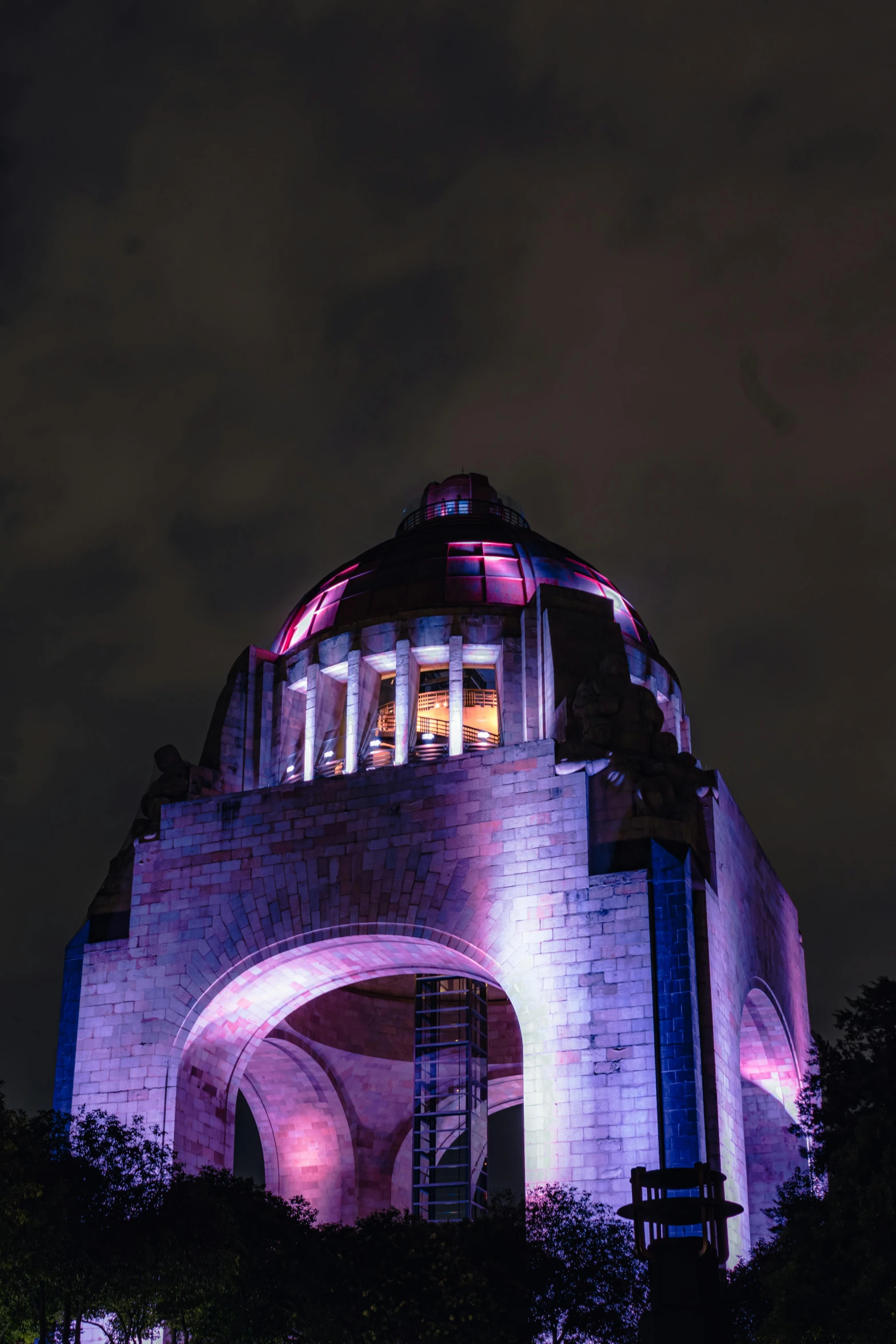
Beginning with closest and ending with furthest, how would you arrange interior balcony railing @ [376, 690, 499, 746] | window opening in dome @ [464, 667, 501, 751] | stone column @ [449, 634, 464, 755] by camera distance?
stone column @ [449, 634, 464, 755] < window opening in dome @ [464, 667, 501, 751] < interior balcony railing @ [376, 690, 499, 746]

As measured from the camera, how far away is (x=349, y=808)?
30.9 metres

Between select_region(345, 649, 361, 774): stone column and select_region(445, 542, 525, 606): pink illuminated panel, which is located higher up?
select_region(445, 542, 525, 606): pink illuminated panel

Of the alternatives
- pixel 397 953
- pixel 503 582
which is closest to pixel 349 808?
pixel 397 953

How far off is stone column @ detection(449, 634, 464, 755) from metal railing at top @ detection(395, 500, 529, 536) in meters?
8.01

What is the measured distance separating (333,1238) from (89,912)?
11299 millimetres

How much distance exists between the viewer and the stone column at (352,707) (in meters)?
34.3

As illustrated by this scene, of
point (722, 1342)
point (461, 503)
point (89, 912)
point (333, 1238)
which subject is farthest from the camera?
point (461, 503)

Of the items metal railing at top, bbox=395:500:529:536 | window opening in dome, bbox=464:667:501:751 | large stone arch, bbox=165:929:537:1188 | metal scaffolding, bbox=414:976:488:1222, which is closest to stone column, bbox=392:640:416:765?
window opening in dome, bbox=464:667:501:751

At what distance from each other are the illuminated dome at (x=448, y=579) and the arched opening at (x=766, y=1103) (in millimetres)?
9738

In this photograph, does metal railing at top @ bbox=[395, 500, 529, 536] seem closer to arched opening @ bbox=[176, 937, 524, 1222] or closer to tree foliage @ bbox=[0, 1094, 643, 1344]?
arched opening @ bbox=[176, 937, 524, 1222]

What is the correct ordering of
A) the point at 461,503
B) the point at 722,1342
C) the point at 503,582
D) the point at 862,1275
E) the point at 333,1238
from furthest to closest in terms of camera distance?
1. the point at 461,503
2. the point at 503,582
3. the point at 333,1238
4. the point at 862,1275
5. the point at 722,1342

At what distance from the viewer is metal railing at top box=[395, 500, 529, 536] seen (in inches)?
1672

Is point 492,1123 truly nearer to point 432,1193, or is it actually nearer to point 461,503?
point 432,1193

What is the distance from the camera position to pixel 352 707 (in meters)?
35.0
